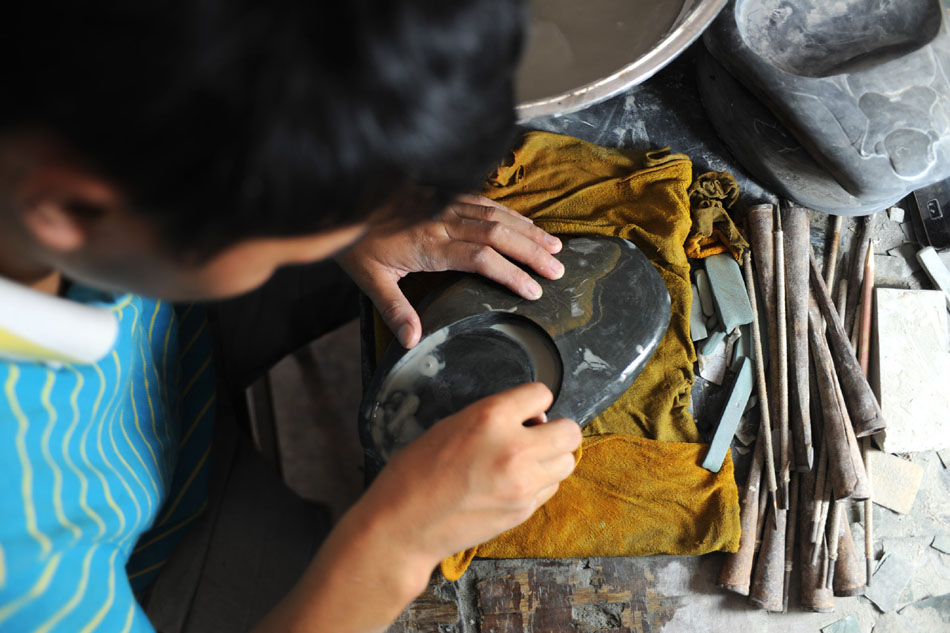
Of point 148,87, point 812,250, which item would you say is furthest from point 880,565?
point 148,87

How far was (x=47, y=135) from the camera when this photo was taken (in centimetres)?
33

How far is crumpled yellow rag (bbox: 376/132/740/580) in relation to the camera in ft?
2.83

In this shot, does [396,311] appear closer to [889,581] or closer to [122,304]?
[122,304]

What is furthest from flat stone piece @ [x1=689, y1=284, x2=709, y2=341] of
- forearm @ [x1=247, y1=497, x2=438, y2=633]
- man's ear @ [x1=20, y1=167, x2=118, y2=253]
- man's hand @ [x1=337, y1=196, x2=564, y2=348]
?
man's ear @ [x1=20, y1=167, x2=118, y2=253]

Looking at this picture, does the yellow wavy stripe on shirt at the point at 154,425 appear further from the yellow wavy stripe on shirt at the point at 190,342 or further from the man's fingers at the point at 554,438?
the man's fingers at the point at 554,438

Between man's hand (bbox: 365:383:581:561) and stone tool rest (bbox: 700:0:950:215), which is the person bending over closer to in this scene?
man's hand (bbox: 365:383:581:561)

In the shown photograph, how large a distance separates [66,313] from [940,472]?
111 centimetres

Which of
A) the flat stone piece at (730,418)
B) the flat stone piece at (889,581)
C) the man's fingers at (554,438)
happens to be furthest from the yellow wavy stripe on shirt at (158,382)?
the flat stone piece at (889,581)

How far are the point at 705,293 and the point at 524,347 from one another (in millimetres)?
305

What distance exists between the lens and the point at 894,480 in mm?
956

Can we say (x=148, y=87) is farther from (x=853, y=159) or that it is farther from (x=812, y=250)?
(x=812, y=250)

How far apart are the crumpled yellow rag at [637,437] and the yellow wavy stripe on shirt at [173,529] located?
0.33 meters

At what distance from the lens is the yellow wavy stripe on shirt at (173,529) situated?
83 cm

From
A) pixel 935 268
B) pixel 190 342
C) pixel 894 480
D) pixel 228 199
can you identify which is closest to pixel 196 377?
pixel 190 342
